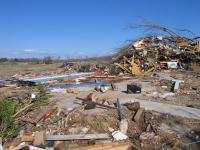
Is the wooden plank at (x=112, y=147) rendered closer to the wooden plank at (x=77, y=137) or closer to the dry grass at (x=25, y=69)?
the wooden plank at (x=77, y=137)

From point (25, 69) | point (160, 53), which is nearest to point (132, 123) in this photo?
point (160, 53)

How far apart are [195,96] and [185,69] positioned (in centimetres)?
687

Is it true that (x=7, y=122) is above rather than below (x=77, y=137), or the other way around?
above

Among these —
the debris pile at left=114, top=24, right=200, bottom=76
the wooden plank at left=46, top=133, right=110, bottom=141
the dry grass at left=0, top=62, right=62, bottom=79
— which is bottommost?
the wooden plank at left=46, top=133, right=110, bottom=141

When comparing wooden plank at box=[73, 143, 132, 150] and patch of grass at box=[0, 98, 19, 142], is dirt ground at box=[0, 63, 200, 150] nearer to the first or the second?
A: patch of grass at box=[0, 98, 19, 142]

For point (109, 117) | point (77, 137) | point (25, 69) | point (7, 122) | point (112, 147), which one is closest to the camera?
point (112, 147)

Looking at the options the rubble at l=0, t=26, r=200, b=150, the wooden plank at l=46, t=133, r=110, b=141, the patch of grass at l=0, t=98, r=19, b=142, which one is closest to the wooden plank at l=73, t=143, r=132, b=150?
the rubble at l=0, t=26, r=200, b=150

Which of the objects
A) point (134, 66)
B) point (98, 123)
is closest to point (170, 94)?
point (98, 123)

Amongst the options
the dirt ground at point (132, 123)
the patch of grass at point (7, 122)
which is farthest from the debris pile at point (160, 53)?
the patch of grass at point (7, 122)

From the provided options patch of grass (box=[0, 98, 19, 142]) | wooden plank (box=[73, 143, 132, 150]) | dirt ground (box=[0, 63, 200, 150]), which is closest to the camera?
wooden plank (box=[73, 143, 132, 150])

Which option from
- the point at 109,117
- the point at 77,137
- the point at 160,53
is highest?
the point at 160,53

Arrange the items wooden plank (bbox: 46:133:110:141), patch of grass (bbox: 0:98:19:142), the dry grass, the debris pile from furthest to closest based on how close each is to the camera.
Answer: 1. the dry grass
2. the debris pile
3. patch of grass (bbox: 0:98:19:142)
4. wooden plank (bbox: 46:133:110:141)

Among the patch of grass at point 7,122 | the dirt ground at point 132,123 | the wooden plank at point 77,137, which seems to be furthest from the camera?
the patch of grass at point 7,122

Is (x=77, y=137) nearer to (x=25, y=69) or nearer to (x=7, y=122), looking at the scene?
(x=7, y=122)
